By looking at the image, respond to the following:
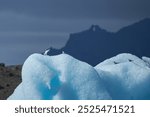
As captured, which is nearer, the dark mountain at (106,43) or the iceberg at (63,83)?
the iceberg at (63,83)

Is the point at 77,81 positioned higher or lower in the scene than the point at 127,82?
higher

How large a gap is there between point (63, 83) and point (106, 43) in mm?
6469

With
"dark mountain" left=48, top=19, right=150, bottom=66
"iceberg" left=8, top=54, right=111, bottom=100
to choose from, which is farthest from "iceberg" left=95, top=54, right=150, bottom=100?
"dark mountain" left=48, top=19, right=150, bottom=66

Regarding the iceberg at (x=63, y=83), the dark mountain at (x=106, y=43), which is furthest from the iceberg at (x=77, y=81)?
the dark mountain at (x=106, y=43)

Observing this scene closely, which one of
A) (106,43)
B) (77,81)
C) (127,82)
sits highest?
(77,81)

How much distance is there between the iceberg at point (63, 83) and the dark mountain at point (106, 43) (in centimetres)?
451

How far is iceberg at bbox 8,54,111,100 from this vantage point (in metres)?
6.98

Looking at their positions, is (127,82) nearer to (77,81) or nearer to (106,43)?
(77,81)

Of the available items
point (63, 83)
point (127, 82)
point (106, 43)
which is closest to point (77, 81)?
point (63, 83)

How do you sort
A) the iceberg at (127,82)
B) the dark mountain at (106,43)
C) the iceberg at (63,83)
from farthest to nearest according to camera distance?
the dark mountain at (106,43)
the iceberg at (127,82)
the iceberg at (63,83)

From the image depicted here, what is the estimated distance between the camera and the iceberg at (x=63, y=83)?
275 inches

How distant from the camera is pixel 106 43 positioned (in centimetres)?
Result: 1342

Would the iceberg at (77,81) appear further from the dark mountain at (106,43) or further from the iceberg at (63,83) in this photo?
the dark mountain at (106,43)

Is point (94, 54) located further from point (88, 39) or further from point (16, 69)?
point (16, 69)
